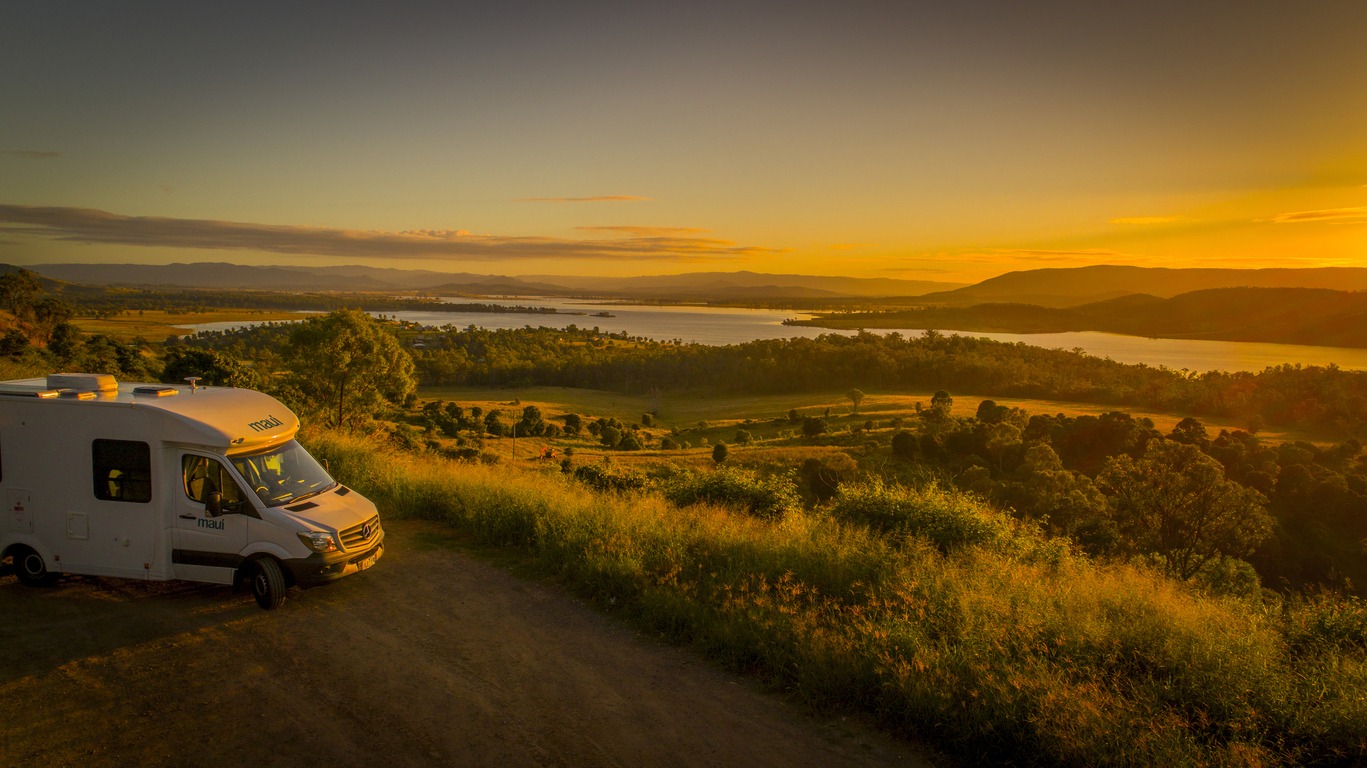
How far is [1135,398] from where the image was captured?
8869 centimetres

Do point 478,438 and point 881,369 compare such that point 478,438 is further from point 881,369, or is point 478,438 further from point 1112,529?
point 881,369

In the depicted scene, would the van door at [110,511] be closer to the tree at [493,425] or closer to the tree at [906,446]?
the tree at [906,446]

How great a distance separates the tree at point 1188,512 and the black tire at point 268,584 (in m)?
30.4

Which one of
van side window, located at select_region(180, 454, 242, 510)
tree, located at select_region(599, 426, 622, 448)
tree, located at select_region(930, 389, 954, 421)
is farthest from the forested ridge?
van side window, located at select_region(180, 454, 242, 510)

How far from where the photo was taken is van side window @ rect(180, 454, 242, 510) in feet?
25.3

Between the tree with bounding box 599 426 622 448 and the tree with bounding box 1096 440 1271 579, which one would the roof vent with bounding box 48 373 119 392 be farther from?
the tree with bounding box 599 426 622 448

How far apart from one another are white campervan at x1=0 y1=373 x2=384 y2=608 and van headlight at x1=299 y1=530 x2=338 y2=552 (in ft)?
0.04

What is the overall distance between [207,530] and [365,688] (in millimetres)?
3311

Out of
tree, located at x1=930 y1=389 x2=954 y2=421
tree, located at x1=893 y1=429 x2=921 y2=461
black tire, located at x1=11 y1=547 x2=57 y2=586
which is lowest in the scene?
tree, located at x1=893 y1=429 x2=921 y2=461

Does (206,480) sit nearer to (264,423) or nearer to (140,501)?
(140,501)

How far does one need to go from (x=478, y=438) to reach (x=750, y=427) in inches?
1497

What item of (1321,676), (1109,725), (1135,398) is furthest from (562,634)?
(1135,398)

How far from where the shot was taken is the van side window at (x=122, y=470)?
7586mm

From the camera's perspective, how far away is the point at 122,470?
7.62 metres
